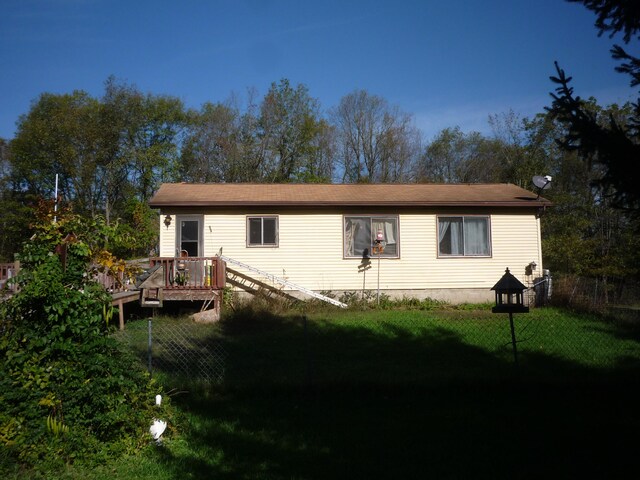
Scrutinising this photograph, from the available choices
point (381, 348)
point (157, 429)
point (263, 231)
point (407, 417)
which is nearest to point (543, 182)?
point (263, 231)

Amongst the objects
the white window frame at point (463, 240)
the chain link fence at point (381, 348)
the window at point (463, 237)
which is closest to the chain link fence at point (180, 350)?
the chain link fence at point (381, 348)

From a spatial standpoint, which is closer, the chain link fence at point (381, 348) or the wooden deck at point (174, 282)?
the chain link fence at point (381, 348)

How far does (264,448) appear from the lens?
5426 millimetres

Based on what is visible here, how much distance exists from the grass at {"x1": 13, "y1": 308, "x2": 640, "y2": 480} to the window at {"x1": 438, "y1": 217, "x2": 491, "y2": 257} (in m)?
5.69

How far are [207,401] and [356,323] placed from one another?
586cm

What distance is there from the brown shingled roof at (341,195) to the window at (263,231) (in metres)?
0.61

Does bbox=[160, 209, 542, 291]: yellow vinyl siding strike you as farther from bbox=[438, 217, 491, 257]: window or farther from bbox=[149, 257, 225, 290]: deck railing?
bbox=[149, 257, 225, 290]: deck railing

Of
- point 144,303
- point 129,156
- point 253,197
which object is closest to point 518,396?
point 144,303

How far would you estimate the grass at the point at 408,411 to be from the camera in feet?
16.3

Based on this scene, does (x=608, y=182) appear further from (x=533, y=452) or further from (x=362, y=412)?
(x=362, y=412)

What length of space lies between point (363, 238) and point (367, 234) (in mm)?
168

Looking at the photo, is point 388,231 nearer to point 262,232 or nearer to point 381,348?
point 262,232

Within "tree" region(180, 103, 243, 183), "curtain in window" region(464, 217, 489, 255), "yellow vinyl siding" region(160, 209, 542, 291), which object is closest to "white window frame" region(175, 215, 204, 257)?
"yellow vinyl siding" region(160, 209, 542, 291)

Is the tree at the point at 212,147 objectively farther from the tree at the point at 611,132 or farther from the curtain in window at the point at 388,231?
the tree at the point at 611,132
